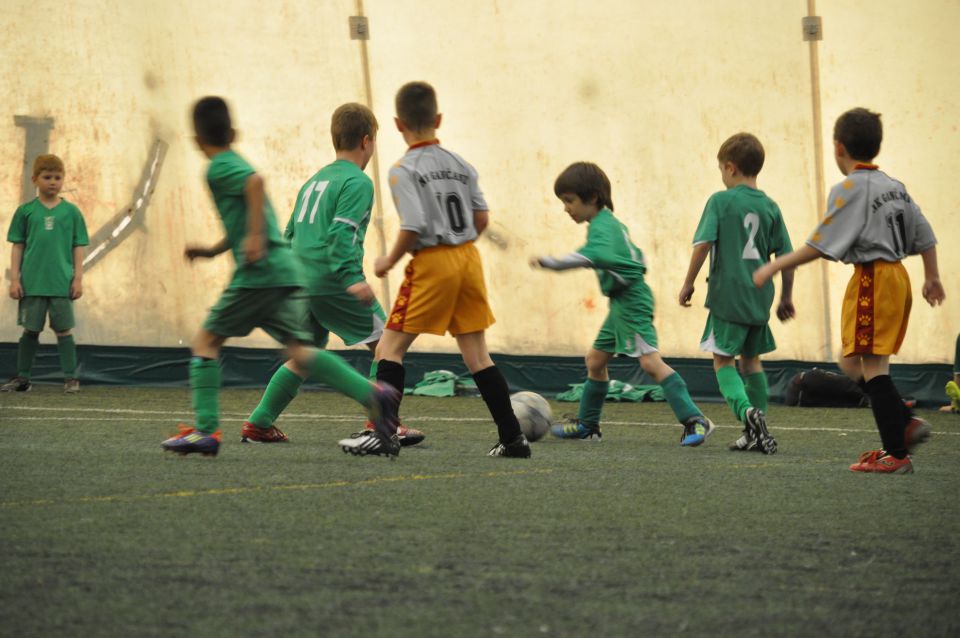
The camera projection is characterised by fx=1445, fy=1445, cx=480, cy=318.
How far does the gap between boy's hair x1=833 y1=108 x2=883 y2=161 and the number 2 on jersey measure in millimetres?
2268

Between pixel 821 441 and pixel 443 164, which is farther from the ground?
pixel 443 164

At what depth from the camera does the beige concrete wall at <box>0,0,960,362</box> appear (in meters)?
10.4

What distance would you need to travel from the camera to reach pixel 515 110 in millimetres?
11172

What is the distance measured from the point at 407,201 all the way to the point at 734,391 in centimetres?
201

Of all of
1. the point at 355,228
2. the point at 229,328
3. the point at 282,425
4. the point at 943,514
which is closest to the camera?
the point at 943,514

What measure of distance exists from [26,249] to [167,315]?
56.1 inches

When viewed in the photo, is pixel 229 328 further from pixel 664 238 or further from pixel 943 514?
pixel 664 238

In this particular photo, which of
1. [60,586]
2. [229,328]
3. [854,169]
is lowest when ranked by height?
[60,586]

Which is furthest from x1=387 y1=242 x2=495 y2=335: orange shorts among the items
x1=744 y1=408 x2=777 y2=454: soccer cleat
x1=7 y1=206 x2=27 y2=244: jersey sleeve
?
x1=7 y1=206 x2=27 y2=244: jersey sleeve

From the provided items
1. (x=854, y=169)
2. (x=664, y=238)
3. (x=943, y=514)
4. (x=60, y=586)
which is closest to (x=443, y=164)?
(x=854, y=169)

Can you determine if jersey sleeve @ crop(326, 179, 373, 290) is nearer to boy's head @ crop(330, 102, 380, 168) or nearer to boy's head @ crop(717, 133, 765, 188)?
boy's head @ crop(330, 102, 380, 168)

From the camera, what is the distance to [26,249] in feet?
35.1

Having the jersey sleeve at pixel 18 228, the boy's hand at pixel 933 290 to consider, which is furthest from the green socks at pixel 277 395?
the jersey sleeve at pixel 18 228

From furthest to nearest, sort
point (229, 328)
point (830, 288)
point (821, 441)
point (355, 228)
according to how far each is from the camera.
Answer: point (830, 288), point (821, 441), point (355, 228), point (229, 328)
